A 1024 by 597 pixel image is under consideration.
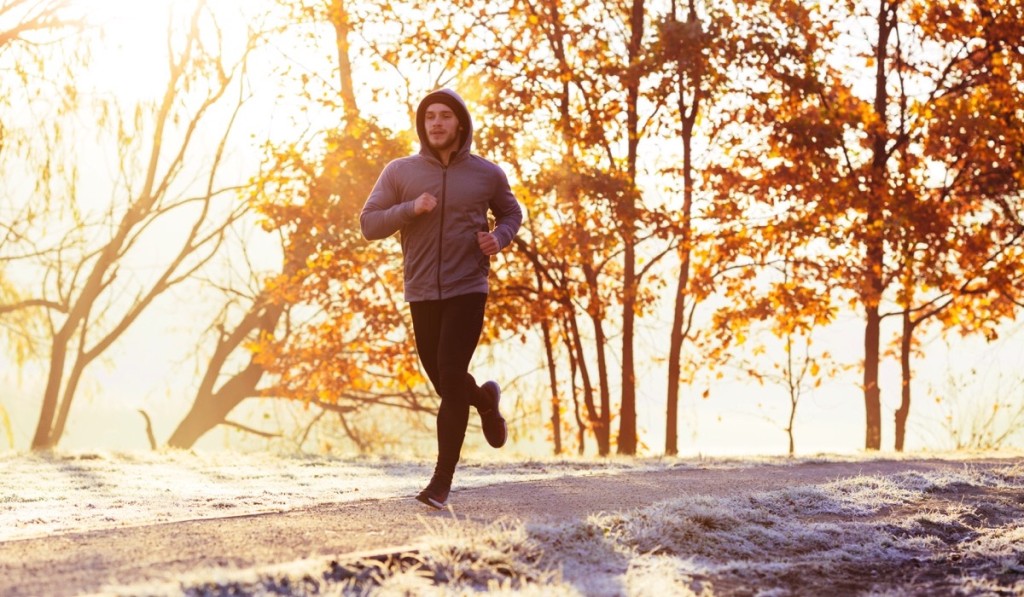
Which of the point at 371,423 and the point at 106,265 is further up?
the point at 106,265

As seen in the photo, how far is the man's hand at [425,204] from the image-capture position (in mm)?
5361

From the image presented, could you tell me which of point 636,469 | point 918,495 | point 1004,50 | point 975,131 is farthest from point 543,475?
point 1004,50

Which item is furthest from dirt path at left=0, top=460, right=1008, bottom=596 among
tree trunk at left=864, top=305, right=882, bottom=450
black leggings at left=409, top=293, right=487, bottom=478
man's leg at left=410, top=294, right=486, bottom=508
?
tree trunk at left=864, top=305, right=882, bottom=450

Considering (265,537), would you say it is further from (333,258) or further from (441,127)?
(333,258)

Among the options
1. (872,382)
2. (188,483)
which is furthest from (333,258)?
(872,382)

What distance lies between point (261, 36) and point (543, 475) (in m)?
13.5

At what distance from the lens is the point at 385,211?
562 centimetres

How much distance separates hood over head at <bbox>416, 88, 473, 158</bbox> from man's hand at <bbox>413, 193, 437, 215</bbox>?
423 millimetres

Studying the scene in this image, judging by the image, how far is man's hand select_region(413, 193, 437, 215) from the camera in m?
5.36

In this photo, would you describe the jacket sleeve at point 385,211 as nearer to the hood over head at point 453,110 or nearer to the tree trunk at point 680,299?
the hood over head at point 453,110

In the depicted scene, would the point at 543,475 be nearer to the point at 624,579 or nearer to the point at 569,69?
the point at 624,579

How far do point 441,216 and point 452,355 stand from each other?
27.6 inches

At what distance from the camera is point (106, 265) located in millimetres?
21469

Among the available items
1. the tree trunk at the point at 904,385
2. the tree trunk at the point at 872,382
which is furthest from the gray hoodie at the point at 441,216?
the tree trunk at the point at 904,385
